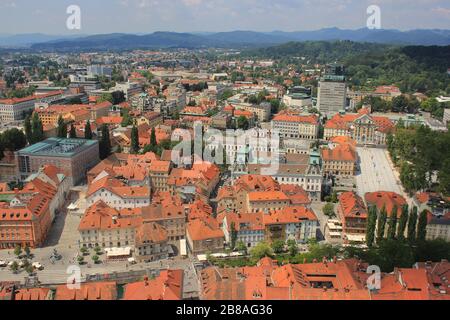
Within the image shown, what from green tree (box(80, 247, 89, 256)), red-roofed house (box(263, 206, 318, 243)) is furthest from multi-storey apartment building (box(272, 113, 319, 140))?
green tree (box(80, 247, 89, 256))

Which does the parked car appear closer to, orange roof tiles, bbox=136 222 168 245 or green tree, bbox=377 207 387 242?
orange roof tiles, bbox=136 222 168 245

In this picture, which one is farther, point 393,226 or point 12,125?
point 12,125

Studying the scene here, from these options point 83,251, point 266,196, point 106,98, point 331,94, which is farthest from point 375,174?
point 106,98

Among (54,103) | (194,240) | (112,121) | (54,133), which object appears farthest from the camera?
(54,103)
